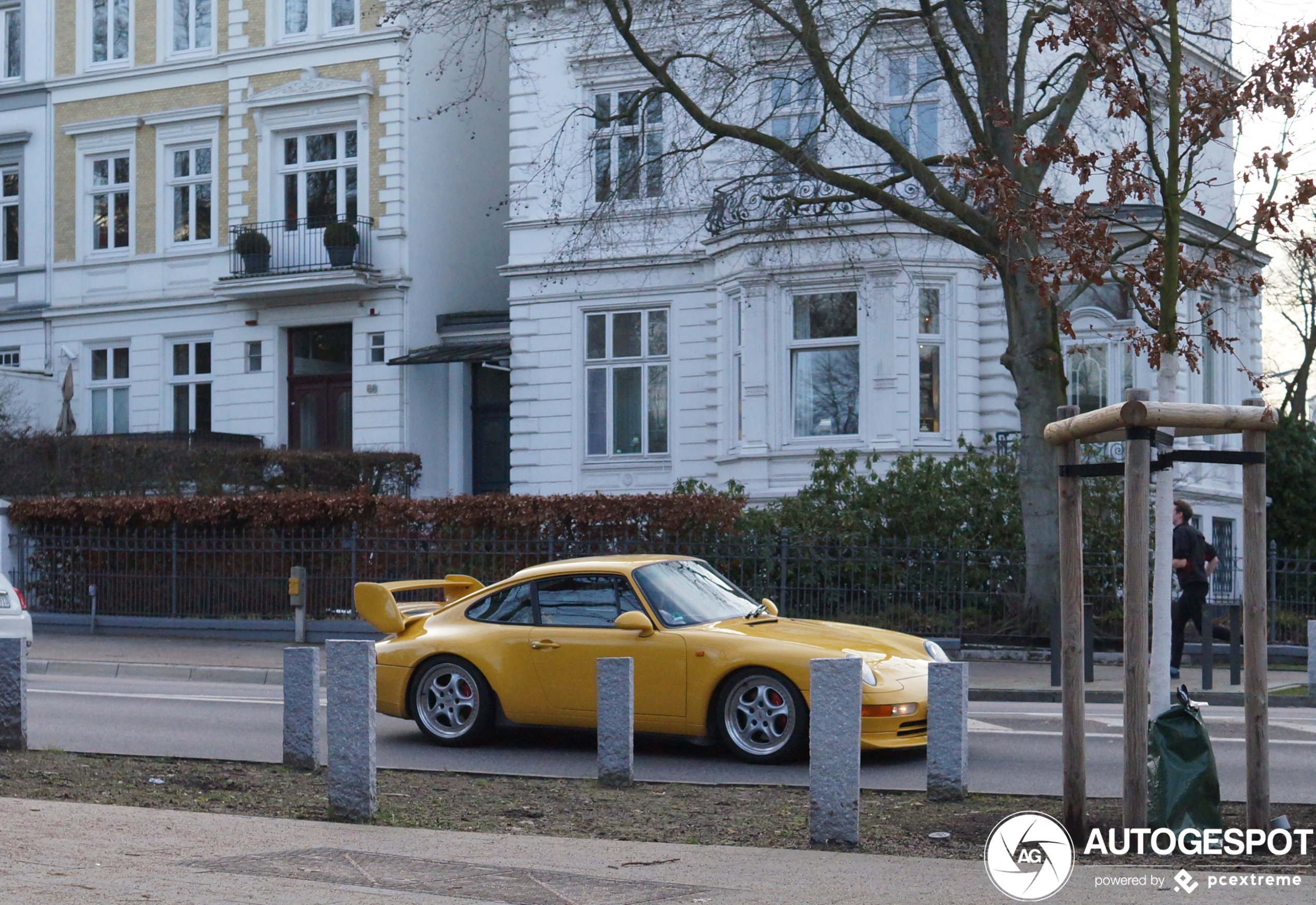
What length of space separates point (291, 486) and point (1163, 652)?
19157 millimetres

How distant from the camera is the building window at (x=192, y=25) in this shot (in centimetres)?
3316

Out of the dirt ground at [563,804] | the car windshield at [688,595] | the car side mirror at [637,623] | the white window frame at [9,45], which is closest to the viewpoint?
the dirt ground at [563,804]

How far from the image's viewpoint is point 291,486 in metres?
25.4

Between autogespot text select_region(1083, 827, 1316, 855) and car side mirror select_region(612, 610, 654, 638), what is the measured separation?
418cm

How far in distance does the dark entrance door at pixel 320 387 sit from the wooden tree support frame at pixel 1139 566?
25.5 m

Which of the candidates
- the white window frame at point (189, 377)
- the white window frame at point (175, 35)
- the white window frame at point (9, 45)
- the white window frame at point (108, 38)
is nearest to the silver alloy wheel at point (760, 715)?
the white window frame at point (189, 377)

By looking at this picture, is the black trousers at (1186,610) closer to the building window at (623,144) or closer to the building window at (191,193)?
the building window at (623,144)

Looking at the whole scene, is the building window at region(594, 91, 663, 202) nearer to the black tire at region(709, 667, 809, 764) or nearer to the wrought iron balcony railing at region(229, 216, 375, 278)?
the wrought iron balcony railing at region(229, 216, 375, 278)

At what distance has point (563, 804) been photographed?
908 cm

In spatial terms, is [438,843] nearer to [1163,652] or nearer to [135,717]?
[1163,652]

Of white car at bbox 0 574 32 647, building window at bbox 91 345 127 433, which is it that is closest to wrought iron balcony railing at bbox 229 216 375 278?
building window at bbox 91 345 127 433

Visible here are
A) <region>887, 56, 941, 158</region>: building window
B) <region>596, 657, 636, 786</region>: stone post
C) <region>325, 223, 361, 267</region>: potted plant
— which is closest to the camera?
<region>596, 657, 636, 786</region>: stone post

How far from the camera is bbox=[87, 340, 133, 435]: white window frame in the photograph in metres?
33.8

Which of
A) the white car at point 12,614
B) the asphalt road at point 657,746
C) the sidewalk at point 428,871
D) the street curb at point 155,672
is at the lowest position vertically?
the street curb at point 155,672
